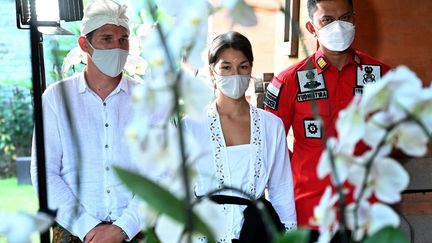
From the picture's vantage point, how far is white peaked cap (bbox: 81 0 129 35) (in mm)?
1928

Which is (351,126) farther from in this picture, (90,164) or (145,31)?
(90,164)

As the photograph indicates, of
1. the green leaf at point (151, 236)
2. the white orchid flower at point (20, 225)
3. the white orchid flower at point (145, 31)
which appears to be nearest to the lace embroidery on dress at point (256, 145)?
the white orchid flower at point (145, 31)

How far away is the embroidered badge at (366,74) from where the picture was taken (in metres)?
2.14

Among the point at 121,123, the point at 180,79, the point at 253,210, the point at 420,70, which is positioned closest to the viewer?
the point at 180,79

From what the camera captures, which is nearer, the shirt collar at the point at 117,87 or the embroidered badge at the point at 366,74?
the shirt collar at the point at 117,87

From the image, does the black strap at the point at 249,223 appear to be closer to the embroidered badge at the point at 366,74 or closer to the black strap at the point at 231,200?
the black strap at the point at 231,200

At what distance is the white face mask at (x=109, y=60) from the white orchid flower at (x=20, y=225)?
1.46 meters

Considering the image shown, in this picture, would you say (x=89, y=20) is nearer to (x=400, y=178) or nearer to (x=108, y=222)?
(x=108, y=222)

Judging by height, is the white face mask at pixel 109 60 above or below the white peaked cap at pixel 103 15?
below

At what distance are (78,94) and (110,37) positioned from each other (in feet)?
0.65

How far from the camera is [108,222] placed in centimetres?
190

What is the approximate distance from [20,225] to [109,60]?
1487 mm

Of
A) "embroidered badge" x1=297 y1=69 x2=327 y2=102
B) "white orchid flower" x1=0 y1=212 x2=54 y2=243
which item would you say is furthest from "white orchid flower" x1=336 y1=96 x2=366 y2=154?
"embroidered badge" x1=297 y1=69 x2=327 y2=102

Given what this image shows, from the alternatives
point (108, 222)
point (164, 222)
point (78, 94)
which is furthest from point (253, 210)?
point (164, 222)
